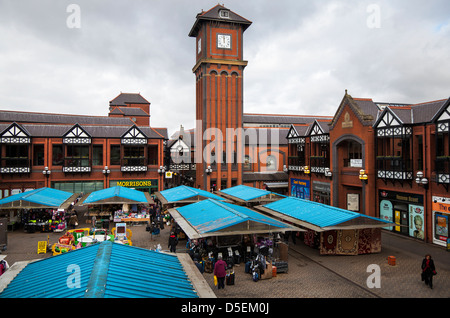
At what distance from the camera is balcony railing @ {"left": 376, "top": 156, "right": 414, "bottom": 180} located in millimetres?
25641

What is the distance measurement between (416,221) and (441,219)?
2361 mm

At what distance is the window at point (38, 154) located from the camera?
42.1 metres

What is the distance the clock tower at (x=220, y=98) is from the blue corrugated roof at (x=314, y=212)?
2339 cm

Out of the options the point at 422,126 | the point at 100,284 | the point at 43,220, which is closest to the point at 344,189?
the point at 422,126

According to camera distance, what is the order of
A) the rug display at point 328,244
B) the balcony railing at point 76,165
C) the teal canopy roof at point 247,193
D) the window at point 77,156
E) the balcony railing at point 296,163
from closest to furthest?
the rug display at point 328,244 < the teal canopy roof at point 247,193 < the balcony railing at point 76,165 < the window at point 77,156 < the balcony railing at point 296,163

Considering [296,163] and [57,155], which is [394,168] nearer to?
[296,163]

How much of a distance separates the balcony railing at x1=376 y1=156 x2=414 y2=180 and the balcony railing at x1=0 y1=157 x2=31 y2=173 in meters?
38.2

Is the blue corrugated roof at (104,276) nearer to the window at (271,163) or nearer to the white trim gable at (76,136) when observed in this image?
the white trim gable at (76,136)

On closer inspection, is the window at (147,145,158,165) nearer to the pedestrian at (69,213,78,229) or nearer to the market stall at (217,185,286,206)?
the market stall at (217,185,286,206)

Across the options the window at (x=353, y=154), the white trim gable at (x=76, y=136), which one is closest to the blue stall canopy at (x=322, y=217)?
the window at (x=353, y=154)

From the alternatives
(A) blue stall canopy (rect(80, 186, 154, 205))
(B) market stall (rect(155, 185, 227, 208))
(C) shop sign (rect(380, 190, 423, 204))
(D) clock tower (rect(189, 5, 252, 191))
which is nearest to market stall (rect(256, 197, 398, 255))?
(C) shop sign (rect(380, 190, 423, 204))

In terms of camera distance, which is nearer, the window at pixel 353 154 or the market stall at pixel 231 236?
the market stall at pixel 231 236

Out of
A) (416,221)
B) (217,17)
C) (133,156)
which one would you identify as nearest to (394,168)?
(416,221)
